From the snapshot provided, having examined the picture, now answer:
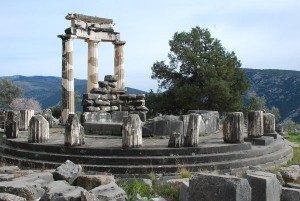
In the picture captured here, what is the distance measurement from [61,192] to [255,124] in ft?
31.8

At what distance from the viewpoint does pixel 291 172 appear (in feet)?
34.7

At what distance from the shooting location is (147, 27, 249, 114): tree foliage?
36.2 meters

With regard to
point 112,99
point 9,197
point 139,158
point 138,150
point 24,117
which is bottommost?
point 9,197

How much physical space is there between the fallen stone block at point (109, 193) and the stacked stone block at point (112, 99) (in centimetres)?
1442

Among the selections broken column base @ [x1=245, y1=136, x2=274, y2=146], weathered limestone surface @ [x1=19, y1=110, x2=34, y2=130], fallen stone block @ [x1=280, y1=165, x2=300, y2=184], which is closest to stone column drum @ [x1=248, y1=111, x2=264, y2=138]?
broken column base @ [x1=245, y1=136, x2=274, y2=146]

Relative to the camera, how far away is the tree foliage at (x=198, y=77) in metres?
36.2

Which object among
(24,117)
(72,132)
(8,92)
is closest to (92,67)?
(24,117)

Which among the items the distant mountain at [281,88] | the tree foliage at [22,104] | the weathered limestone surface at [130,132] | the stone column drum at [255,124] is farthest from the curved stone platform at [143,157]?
the distant mountain at [281,88]

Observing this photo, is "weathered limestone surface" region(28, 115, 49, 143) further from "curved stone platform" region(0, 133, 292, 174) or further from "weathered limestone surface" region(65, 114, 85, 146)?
"weathered limestone surface" region(65, 114, 85, 146)

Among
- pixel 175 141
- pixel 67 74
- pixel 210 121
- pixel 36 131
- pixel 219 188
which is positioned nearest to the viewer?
pixel 219 188

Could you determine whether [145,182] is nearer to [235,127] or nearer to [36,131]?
[235,127]

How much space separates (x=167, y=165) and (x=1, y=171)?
458 cm

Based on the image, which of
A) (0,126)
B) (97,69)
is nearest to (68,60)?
(97,69)

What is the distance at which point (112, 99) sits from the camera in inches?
968
